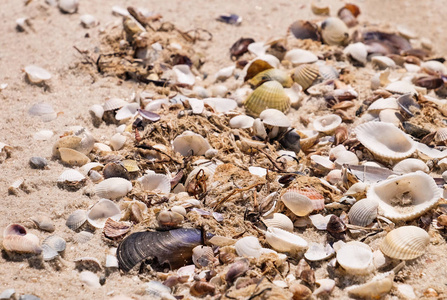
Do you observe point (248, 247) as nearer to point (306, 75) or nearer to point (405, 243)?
point (405, 243)

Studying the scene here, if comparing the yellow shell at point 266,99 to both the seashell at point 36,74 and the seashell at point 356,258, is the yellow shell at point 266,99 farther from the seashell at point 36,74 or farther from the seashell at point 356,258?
the seashell at point 36,74

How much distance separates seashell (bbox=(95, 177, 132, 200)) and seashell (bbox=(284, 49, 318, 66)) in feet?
7.26

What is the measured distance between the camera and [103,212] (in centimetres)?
283

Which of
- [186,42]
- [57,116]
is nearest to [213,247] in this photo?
[57,116]

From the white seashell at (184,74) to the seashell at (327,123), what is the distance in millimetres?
1179

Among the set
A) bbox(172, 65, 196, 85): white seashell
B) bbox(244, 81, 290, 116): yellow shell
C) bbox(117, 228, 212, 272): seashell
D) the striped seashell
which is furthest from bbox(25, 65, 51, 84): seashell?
the striped seashell

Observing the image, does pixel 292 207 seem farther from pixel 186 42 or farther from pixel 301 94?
pixel 186 42

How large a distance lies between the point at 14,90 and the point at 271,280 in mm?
2746

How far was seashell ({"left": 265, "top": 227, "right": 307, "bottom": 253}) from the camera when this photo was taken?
2.65 meters

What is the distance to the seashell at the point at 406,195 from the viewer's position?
285 centimetres

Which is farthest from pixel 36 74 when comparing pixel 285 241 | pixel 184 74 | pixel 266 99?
pixel 285 241

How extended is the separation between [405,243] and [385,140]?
103cm

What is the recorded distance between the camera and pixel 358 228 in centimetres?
281

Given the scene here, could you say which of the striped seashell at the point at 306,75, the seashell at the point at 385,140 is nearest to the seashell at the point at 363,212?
the seashell at the point at 385,140
